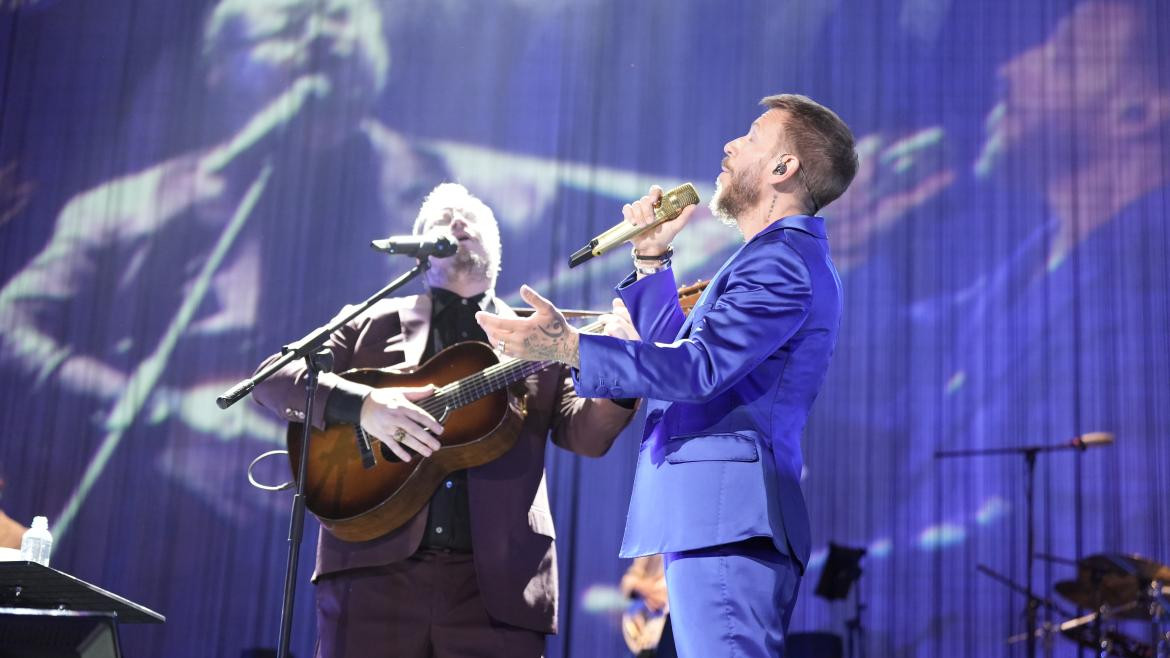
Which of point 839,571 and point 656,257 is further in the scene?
point 839,571

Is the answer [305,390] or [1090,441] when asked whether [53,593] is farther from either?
[1090,441]

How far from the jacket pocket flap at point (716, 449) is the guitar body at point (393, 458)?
0.85m

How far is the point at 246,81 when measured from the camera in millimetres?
6012

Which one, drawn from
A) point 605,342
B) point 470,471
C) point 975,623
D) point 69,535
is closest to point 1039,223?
point 975,623

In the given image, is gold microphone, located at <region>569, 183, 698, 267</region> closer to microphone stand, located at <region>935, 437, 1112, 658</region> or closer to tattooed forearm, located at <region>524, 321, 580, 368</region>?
tattooed forearm, located at <region>524, 321, 580, 368</region>

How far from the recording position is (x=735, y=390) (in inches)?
Answer: 76.9

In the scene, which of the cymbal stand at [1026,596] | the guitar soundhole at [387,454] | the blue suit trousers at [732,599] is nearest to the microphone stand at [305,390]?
the guitar soundhole at [387,454]

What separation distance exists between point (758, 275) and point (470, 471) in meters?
1.04

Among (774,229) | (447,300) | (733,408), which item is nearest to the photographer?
(733,408)

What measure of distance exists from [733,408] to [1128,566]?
151 inches

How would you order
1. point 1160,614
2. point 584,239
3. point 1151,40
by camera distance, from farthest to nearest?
point 1151,40 → point 584,239 → point 1160,614

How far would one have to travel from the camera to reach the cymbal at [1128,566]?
16.3ft

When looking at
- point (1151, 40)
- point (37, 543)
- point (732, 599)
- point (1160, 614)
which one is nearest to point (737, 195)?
point (732, 599)

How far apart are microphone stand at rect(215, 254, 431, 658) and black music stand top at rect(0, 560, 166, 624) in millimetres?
256
